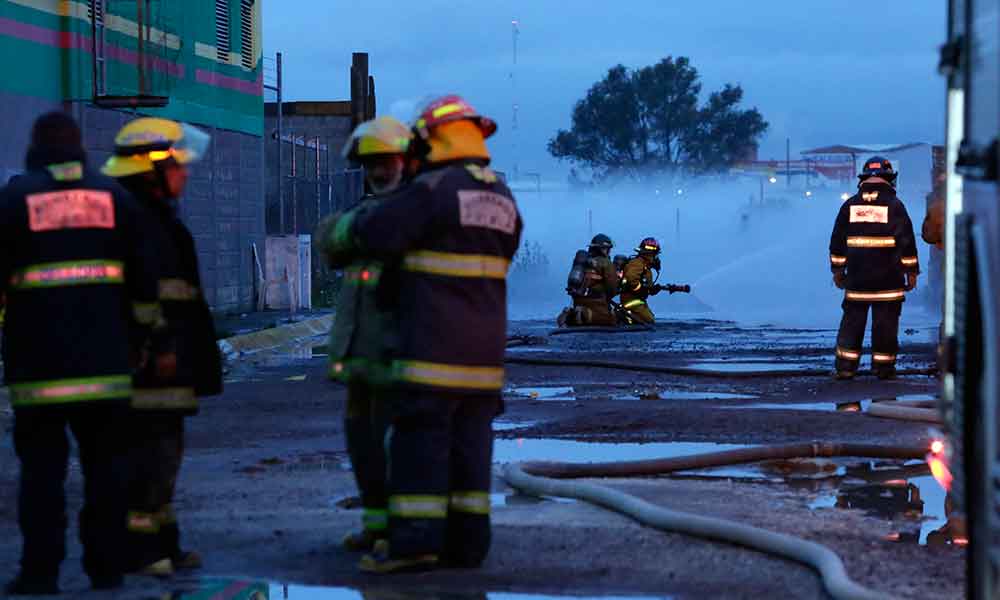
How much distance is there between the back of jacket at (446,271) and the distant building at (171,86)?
1466 cm

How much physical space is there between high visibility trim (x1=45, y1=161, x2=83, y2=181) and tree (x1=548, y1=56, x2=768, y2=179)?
79.6 meters

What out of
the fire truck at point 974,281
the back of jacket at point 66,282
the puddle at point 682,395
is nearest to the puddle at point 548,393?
the puddle at point 682,395

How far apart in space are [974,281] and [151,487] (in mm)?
3272

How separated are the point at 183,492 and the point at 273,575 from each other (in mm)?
2605

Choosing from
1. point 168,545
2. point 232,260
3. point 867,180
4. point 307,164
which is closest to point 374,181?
point 168,545

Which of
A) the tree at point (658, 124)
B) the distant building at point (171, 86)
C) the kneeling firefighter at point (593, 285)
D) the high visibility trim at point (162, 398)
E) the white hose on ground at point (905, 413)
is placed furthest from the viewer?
the tree at point (658, 124)

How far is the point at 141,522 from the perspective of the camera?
23.2 ft

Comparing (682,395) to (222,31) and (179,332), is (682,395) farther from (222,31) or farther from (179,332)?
(222,31)

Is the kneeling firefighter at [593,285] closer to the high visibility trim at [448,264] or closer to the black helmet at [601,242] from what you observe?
the black helmet at [601,242]

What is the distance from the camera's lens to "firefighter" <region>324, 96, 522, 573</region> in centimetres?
707

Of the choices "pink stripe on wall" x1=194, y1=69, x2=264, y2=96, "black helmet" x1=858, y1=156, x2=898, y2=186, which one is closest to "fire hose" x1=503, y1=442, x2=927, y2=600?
"black helmet" x1=858, y1=156, x2=898, y2=186

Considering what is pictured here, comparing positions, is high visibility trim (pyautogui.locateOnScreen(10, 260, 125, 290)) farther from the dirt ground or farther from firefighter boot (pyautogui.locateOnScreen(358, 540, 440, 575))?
firefighter boot (pyautogui.locateOnScreen(358, 540, 440, 575))

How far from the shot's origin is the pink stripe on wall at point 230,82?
28578 millimetres

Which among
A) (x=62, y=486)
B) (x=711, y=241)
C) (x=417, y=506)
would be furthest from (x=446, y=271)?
(x=711, y=241)
